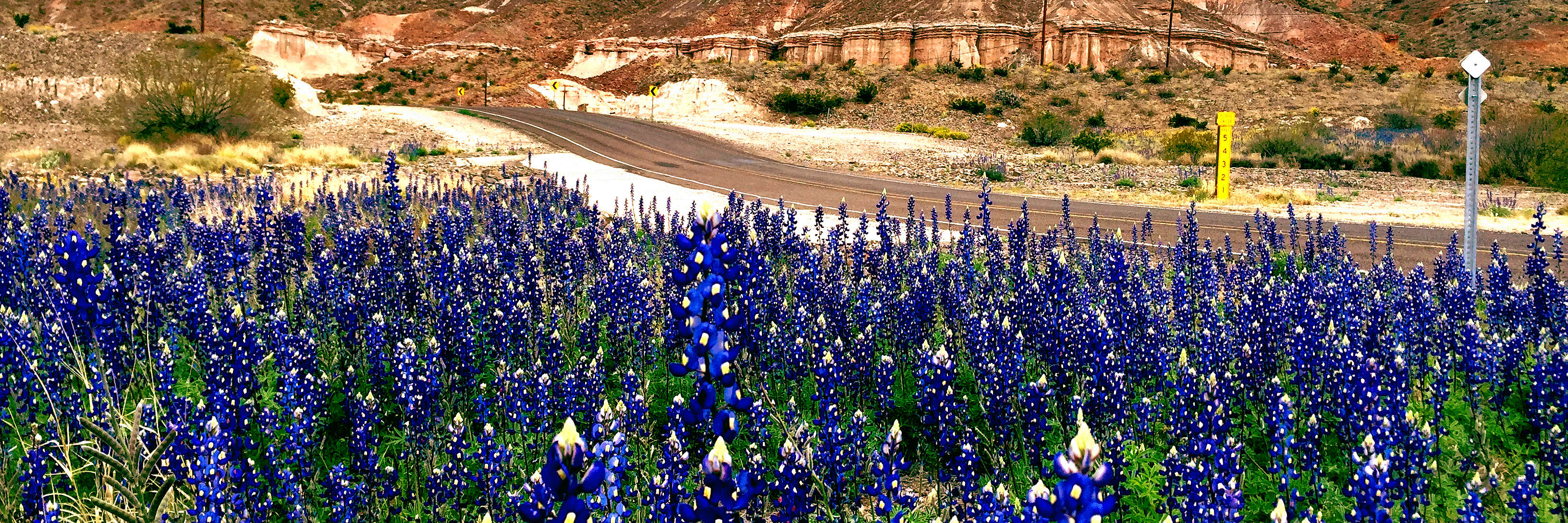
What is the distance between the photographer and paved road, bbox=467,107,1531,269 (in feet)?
52.3

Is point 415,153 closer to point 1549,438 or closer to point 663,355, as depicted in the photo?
point 663,355

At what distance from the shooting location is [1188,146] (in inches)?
1331

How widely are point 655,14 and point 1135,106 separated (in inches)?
2270

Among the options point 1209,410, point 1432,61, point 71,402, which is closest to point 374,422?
point 71,402

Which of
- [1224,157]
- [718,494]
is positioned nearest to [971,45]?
[1224,157]

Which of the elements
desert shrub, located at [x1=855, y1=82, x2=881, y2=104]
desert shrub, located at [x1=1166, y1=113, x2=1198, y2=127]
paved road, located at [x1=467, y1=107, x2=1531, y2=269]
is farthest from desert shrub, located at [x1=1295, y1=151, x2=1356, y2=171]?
desert shrub, located at [x1=855, y1=82, x2=881, y2=104]

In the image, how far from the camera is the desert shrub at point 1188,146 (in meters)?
33.0

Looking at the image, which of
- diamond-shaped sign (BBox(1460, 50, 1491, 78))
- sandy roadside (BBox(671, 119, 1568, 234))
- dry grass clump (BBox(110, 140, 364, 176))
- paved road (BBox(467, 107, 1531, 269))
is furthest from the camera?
dry grass clump (BBox(110, 140, 364, 176))

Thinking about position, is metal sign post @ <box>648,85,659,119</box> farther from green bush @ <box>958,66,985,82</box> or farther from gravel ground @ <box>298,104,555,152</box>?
green bush @ <box>958,66,985,82</box>

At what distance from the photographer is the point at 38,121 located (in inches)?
1587

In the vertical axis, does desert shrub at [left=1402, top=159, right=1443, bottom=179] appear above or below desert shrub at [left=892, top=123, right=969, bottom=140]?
below

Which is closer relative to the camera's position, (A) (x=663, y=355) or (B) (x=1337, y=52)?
(A) (x=663, y=355)

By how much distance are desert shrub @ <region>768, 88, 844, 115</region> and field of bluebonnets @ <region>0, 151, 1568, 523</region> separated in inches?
1762

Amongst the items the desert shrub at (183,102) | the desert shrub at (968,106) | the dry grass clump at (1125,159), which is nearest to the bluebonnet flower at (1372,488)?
the dry grass clump at (1125,159)
